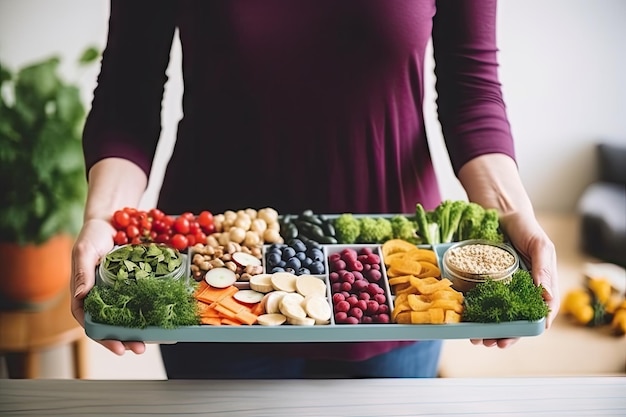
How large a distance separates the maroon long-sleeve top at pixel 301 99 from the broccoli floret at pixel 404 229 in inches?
3.8

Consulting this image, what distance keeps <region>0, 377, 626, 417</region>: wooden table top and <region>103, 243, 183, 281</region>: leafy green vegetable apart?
15 centimetres

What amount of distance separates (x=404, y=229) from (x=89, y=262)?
49cm

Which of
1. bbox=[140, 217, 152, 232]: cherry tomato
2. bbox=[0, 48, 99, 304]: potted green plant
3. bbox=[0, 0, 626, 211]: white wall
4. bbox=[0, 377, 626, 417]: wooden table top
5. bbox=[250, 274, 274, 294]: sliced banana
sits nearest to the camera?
bbox=[0, 377, 626, 417]: wooden table top

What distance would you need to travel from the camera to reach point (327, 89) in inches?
49.0

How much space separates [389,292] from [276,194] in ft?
1.07

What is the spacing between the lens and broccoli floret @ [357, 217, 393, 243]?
123 cm

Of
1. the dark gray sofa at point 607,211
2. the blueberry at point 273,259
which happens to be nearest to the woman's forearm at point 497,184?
the blueberry at point 273,259

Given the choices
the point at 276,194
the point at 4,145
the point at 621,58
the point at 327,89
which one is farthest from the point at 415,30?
the point at 621,58

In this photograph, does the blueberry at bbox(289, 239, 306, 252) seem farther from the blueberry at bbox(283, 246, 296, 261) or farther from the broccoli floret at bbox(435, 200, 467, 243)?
the broccoli floret at bbox(435, 200, 467, 243)

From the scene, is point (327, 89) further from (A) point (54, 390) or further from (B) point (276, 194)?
(A) point (54, 390)

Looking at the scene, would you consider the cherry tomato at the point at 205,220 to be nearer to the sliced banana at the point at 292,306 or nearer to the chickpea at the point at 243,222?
the chickpea at the point at 243,222

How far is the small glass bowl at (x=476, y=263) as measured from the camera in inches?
42.4

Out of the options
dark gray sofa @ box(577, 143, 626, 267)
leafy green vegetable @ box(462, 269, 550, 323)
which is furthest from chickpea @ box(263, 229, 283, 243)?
dark gray sofa @ box(577, 143, 626, 267)

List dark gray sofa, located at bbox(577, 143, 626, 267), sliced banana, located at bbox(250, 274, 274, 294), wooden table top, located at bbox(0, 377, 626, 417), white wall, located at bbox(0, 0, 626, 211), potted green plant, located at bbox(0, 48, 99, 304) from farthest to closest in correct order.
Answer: dark gray sofa, located at bbox(577, 143, 626, 267), white wall, located at bbox(0, 0, 626, 211), potted green plant, located at bbox(0, 48, 99, 304), sliced banana, located at bbox(250, 274, 274, 294), wooden table top, located at bbox(0, 377, 626, 417)
